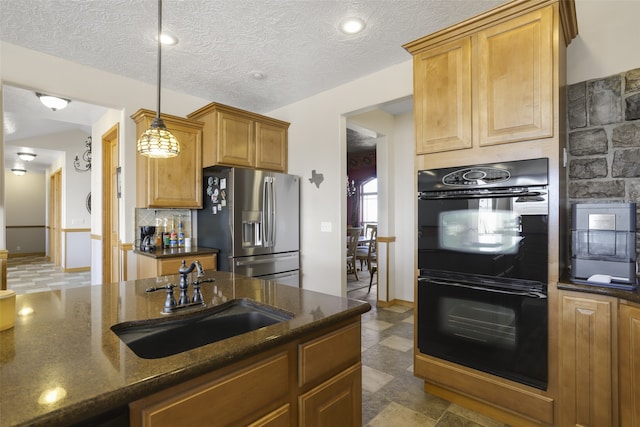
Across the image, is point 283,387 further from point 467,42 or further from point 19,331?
point 467,42

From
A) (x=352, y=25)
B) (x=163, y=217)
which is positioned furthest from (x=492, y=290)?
(x=163, y=217)

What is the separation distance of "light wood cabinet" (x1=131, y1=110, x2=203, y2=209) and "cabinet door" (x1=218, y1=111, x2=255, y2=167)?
0.33 metres

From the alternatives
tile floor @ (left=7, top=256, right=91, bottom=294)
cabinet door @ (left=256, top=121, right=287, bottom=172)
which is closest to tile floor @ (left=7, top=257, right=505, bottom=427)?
cabinet door @ (left=256, top=121, right=287, bottom=172)

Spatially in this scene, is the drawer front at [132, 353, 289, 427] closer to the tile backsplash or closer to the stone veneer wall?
the stone veneer wall

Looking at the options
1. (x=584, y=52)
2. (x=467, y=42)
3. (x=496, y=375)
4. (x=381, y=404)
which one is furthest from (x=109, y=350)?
(x=584, y=52)

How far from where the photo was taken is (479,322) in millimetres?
2035

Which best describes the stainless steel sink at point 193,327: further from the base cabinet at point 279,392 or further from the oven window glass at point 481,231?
the oven window glass at point 481,231

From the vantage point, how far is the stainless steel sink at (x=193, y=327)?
120cm

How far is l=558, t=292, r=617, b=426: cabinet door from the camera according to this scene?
1.63m

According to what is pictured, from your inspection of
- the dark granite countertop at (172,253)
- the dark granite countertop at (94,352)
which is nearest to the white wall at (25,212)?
the dark granite countertop at (172,253)

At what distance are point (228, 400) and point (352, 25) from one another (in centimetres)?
264

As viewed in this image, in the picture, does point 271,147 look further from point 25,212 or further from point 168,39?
point 25,212

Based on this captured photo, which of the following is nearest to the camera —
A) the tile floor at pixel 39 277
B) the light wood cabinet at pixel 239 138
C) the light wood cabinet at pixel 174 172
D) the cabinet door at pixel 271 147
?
the light wood cabinet at pixel 174 172

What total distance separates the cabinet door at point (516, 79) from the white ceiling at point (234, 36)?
1.94 feet
